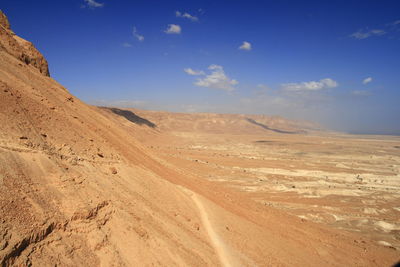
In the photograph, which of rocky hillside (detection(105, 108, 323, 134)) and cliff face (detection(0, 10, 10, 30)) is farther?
rocky hillside (detection(105, 108, 323, 134))

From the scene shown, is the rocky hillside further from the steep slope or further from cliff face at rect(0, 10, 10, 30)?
the steep slope

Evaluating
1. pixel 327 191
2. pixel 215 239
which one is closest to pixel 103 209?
pixel 215 239

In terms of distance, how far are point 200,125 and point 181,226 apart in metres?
95.7

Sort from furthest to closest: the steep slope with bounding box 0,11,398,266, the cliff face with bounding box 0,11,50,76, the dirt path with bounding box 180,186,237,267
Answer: the cliff face with bounding box 0,11,50,76
the dirt path with bounding box 180,186,237,267
the steep slope with bounding box 0,11,398,266

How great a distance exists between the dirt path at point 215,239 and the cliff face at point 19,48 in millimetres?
10272

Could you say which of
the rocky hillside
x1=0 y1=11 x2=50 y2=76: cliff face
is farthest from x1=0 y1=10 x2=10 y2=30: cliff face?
the rocky hillside

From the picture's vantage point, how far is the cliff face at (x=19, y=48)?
1087cm

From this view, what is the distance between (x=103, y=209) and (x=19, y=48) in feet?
34.7

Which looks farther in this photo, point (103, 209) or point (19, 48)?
point (19, 48)

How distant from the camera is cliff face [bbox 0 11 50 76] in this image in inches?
428

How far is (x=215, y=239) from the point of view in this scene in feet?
24.3

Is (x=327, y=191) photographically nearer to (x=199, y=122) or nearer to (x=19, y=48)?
(x=19, y=48)

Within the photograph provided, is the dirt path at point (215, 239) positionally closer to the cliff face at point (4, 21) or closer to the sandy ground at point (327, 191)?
the sandy ground at point (327, 191)

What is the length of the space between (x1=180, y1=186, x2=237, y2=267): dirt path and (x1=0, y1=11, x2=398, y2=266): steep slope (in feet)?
0.13
